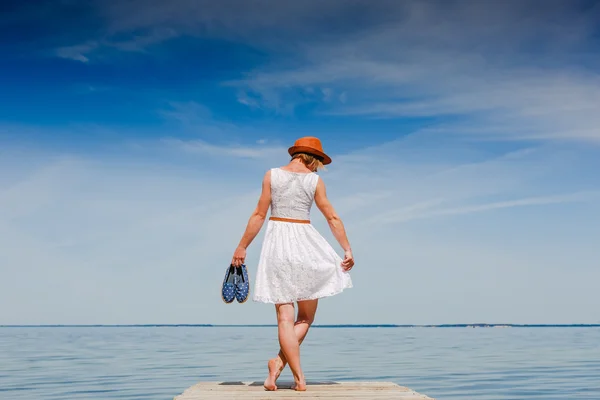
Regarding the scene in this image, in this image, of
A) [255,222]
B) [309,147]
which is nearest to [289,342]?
[255,222]

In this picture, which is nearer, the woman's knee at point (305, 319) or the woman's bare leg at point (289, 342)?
the woman's bare leg at point (289, 342)

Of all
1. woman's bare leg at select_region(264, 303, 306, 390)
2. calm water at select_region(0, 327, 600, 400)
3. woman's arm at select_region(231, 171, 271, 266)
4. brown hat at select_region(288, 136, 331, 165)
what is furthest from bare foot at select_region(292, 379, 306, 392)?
calm water at select_region(0, 327, 600, 400)

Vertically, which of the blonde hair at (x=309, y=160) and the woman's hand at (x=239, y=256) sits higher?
the blonde hair at (x=309, y=160)

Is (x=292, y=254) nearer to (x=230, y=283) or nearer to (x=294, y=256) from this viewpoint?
(x=294, y=256)

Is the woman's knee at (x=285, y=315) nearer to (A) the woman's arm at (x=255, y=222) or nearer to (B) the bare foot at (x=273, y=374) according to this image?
(B) the bare foot at (x=273, y=374)

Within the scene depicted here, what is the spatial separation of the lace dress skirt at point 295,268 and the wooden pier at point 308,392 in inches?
38.9

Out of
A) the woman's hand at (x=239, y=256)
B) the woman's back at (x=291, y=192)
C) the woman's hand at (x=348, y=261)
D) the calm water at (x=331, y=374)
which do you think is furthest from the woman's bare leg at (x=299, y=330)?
the calm water at (x=331, y=374)

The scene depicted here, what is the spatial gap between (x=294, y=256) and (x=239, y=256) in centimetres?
60

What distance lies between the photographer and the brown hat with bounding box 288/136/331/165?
8.48m

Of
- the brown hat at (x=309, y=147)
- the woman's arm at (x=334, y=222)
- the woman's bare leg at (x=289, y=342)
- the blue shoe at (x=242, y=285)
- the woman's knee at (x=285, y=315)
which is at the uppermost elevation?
the brown hat at (x=309, y=147)

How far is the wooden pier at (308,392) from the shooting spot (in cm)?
755

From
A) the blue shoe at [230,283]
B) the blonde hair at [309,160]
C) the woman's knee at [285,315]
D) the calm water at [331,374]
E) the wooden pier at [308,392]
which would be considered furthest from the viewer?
the calm water at [331,374]

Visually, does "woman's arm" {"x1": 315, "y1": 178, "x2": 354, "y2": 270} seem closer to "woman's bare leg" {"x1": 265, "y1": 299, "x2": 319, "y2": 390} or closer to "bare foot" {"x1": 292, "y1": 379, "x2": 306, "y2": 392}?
"woman's bare leg" {"x1": 265, "y1": 299, "x2": 319, "y2": 390}

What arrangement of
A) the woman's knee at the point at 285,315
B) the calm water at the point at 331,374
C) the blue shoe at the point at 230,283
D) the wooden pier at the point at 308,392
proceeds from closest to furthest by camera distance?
the wooden pier at the point at 308,392
the woman's knee at the point at 285,315
the blue shoe at the point at 230,283
the calm water at the point at 331,374
